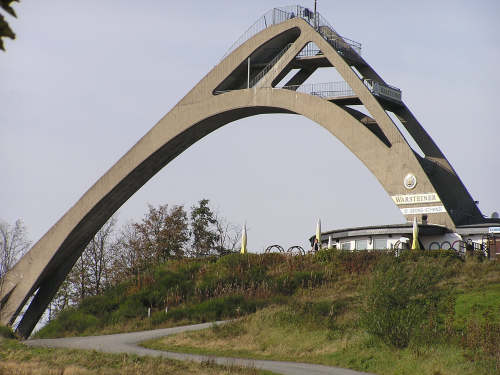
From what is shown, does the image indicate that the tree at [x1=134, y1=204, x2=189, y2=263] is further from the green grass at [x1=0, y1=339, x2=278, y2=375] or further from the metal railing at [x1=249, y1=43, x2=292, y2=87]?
the green grass at [x1=0, y1=339, x2=278, y2=375]

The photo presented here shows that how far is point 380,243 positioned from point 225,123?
1175cm

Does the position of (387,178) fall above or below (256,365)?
above

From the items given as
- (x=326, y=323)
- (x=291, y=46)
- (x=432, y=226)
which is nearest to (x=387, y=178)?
(x=432, y=226)

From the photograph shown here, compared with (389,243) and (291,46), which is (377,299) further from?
(291,46)

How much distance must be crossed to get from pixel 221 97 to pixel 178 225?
35.7ft

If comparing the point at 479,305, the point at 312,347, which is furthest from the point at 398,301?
the point at 479,305

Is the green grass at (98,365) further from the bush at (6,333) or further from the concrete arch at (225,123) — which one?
the concrete arch at (225,123)

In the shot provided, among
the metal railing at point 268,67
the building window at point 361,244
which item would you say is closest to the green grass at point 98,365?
the building window at point 361,244

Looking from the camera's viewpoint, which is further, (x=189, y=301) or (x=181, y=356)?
(x=189, y=301)

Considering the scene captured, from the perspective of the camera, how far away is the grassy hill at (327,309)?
738 inches

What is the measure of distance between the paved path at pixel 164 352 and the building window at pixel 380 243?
10.4 m

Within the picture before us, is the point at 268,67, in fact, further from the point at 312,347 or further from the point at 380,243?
the point at 312,347

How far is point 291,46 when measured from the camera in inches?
1452

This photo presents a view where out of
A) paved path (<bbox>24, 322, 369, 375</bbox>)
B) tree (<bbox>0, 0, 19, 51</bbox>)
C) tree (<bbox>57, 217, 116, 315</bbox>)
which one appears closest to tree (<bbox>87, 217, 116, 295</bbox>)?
tree (<bbox>57, 217, 116, 315</bbox>)
